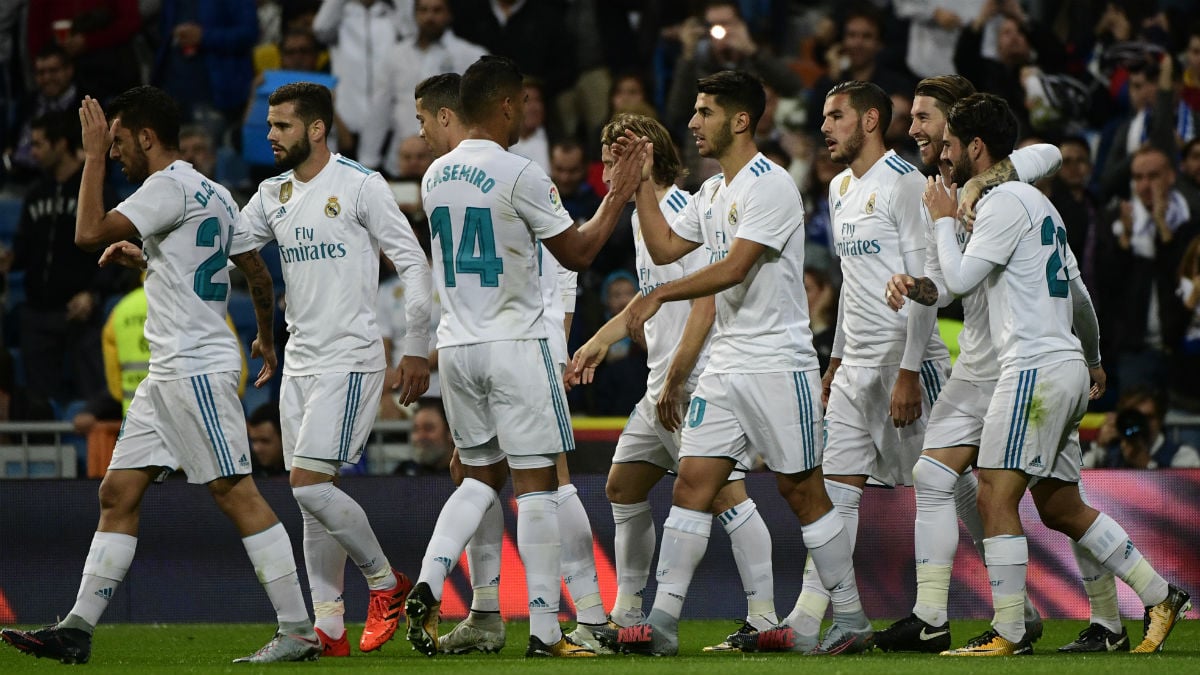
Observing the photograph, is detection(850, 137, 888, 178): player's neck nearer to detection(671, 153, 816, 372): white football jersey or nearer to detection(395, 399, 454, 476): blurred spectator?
detection(671, 153, 816, 372): white football jersey

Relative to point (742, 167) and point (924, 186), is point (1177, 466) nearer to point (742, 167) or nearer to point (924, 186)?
point (924, 186)

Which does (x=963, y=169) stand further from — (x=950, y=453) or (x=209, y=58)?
(x=209, y=58)

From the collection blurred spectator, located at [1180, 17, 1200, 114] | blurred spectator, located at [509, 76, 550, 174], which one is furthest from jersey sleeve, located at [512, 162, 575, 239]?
blurred spectator, located at [1180, 17, 1200, 114]

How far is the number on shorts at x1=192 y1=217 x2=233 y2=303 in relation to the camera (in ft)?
24.2

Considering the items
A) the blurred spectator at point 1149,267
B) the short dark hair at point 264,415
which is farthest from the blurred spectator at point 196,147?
the blurred spectator at point 1149,267

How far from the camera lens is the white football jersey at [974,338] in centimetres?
762

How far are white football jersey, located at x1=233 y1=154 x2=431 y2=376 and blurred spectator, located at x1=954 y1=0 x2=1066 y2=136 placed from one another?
7696mm

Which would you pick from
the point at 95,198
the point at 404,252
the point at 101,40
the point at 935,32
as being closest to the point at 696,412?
the point at 404,252

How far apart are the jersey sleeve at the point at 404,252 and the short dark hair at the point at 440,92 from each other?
18.8 inches

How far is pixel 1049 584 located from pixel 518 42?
22.7 ft

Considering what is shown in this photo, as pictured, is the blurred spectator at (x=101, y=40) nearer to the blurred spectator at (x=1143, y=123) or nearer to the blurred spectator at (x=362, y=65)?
the blurred spectator at (x=362, y=65)

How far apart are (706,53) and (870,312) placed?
641 cm

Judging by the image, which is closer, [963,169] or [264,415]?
[963,169]

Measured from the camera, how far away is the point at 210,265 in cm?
744
